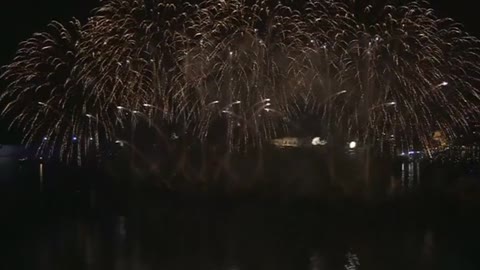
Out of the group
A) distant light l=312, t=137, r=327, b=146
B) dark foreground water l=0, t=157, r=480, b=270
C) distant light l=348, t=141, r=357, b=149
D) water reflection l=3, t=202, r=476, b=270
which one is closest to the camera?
water reflection l=3, t=202, r=476, b=270

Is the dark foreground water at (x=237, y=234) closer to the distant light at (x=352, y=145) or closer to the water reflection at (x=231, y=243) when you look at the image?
the water reflection at (x=231, y=243)

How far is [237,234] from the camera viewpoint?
52.2 feet

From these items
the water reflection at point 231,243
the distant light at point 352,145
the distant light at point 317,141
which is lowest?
the water reflection at point 231,243

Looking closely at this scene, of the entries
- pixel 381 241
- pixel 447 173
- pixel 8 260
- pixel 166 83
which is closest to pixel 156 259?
pixel 8 260

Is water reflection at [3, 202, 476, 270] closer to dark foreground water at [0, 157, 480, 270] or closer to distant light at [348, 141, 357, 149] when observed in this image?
dark foreground water at [0, 157, 480, 270]

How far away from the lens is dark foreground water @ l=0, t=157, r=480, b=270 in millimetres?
12266

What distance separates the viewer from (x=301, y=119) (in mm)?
37875

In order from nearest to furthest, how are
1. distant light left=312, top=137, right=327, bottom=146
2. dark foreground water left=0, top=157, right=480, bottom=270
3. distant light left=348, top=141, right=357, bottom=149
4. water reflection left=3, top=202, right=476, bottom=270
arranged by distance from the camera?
water reflection left=3, top=202, right=476, bottom=270 < dark foreground water left=0, top=157, right=480, bottom=270 < distant light left=348, top=141, right=357, bottom=149 < distant light left=312, top=137, right=327, bottom=146

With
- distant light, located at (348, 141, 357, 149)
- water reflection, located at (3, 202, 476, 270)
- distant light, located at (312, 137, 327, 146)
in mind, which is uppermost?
distant light, located at (312, 137, 327, 146)

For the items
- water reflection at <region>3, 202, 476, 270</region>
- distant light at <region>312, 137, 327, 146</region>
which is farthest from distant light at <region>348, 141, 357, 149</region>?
water reflection at <region>3, 202, 476, 270</region>

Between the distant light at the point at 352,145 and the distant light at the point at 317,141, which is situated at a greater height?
the distant light at the point at 317,141

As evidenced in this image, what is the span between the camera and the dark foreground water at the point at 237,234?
1227cm

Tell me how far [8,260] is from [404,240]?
7.81m

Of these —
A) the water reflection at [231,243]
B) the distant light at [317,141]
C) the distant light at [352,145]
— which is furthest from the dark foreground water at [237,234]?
the distant light at [317,141]
